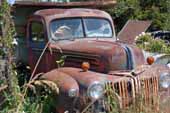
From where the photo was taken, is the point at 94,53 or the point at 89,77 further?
the point at 94,53

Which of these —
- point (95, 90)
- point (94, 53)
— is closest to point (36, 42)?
point (94, 53)

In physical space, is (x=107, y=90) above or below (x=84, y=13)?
below

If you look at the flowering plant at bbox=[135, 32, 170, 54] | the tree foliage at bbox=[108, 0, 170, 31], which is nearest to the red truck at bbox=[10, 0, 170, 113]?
the flowering plant at bbox=[135, 32, 170, 54]

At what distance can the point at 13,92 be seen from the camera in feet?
17.0

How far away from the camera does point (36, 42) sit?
8.00m

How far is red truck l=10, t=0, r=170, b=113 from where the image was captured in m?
5.93

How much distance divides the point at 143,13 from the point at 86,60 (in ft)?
40.8

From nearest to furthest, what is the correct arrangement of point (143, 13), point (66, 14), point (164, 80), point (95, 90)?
point (95, 90)
point (164, 80)
point (66, 14)
point (143, 13)

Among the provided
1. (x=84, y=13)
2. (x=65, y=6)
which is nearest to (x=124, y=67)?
(x=84, y=13)

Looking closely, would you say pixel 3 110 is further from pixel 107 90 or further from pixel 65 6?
pixel 65 6

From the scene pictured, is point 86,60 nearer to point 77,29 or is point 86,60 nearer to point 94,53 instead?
point 94,53

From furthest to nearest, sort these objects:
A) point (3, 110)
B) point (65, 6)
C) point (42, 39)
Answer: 1. point (65, 6)
2. point (42, 39)
3. point (3, 110)

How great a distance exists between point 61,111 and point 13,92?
1.13 m

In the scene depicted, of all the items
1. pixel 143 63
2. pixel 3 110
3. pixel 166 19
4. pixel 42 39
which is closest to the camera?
pixel 3 110
